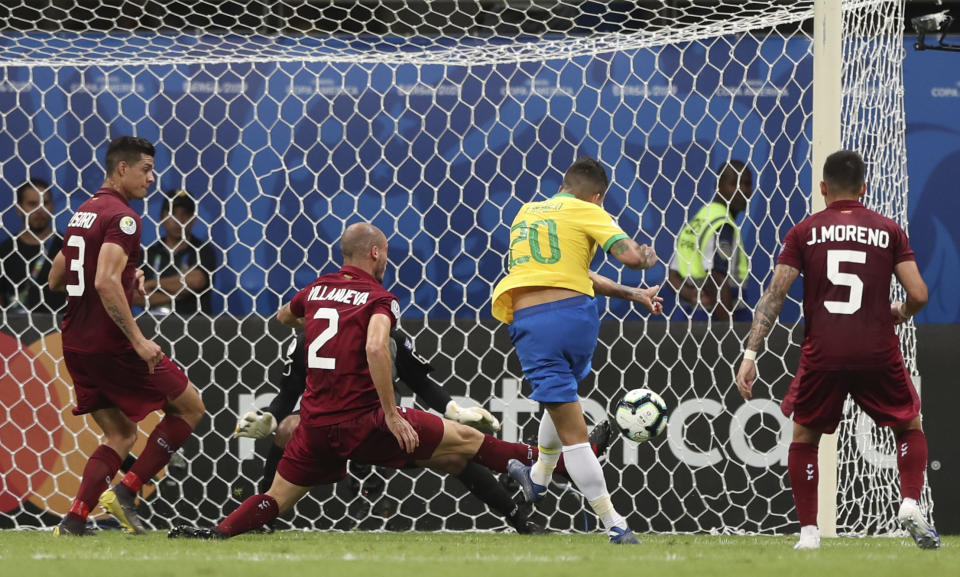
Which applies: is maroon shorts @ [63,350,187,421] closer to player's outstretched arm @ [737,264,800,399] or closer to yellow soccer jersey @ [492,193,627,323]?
yellow soccer jersey @ [492,193,627,323]

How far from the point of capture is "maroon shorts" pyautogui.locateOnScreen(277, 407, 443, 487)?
510 centimetres

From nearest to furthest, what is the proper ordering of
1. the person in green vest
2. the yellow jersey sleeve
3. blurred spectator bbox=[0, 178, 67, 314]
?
the yellow jersey sleeve → blurred spectator bbox=[0, 178, 67, 314] → the person in green vest

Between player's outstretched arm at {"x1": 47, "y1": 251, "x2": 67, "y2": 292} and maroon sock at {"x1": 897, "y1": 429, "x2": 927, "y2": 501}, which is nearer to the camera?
maroon sock at {"x1": 897, "y1": 429, "x2": 927, "y2": 501}

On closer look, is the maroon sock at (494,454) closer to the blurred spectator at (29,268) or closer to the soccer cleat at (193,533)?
the soccer cleat at (193,533)

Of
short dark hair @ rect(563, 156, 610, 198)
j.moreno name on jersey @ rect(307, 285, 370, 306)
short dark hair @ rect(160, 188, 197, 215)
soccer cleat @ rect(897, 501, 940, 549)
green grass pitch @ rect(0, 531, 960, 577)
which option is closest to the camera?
green grass pitch @ rect(0, 531, 960, 577)

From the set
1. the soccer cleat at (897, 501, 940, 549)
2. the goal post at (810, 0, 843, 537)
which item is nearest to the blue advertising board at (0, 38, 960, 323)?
the goal post at (810, 0, 843, 537)

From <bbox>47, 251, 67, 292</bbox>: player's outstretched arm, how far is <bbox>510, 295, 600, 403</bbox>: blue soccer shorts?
2056 mm

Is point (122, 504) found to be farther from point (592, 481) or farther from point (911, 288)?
point (911, 288)

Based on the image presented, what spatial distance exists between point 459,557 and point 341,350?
3.52ft

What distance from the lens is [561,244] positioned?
5168mm

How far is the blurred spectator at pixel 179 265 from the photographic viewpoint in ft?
22.7

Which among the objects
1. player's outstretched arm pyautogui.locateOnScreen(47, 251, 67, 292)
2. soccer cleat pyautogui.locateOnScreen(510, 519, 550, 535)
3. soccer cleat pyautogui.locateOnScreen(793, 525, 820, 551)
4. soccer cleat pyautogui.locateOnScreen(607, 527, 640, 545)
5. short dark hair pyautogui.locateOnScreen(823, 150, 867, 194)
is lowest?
soccer cleat pyautogui.locateOnScreen(510, 519, 550, 535)

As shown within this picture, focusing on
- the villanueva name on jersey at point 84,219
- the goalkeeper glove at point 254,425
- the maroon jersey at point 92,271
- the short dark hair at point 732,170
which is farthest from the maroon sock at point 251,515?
the short dark hair at point 732,170

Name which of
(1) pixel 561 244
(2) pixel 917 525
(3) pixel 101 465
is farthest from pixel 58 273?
(2) pixel 917 525
